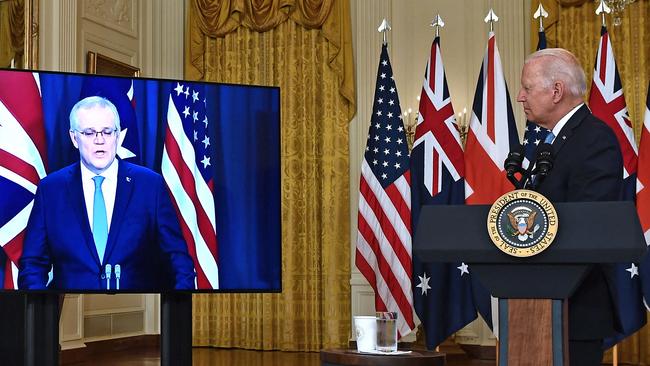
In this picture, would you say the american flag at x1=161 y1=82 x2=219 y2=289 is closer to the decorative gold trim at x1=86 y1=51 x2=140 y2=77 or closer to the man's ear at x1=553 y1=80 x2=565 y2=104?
the man's ear at x1=553 y1=80 x2=565 y2=104

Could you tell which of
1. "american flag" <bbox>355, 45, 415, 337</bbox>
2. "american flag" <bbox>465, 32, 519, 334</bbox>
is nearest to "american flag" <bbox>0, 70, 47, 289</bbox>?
"american flag" <bbox>465, 32, 519, 334</bbox>

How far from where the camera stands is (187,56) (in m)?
9.56

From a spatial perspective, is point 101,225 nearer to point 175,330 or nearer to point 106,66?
point 175,330

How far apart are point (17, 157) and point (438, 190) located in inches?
154

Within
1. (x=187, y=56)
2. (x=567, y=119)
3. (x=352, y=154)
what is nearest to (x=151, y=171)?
(x=567, y=119)

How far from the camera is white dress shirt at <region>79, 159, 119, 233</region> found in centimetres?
362

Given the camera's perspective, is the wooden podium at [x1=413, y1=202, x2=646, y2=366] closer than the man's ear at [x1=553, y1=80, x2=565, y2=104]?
Yes

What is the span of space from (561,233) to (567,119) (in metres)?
0.52

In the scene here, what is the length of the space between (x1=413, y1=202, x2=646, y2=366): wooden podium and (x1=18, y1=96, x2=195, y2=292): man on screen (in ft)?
5.31

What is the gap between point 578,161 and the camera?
100 inches

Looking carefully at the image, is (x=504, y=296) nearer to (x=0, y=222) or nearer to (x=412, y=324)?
(x=0, y=222)

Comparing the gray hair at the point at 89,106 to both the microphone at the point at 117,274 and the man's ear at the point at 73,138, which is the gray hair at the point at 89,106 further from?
the microphone at the point at 117,274

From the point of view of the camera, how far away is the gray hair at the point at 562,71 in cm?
261

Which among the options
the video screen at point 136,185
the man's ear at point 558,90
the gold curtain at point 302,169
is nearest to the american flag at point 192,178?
the video screen at point 136,185
